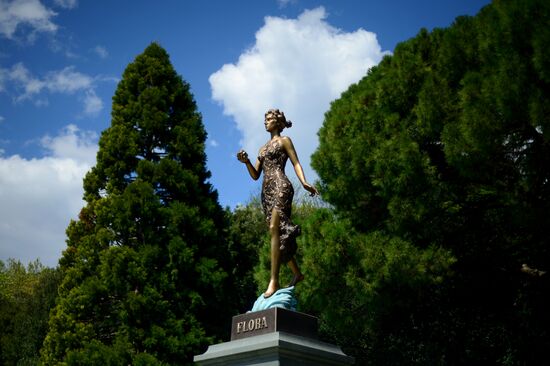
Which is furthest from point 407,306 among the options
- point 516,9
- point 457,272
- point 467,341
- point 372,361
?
point 516,9

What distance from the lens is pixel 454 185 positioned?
36.2 feet

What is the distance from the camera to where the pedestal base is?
5898 mm

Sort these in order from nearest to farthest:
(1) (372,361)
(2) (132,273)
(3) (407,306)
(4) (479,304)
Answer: (3) (407,306)
(4) (479,304)
(2) (132,273)
(1) (372,361)

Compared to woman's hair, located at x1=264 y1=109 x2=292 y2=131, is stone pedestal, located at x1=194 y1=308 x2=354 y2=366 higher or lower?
lower

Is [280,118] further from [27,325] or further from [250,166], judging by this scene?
[27,325]

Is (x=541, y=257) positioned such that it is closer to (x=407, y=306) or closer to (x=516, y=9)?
(x=407, y=306)

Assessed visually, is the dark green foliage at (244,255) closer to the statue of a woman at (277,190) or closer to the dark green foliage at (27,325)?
the dark green foliage at (27,325)

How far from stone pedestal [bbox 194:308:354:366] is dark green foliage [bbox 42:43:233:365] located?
7527mm

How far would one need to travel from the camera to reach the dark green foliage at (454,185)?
927cm

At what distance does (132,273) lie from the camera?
1426 centimetres

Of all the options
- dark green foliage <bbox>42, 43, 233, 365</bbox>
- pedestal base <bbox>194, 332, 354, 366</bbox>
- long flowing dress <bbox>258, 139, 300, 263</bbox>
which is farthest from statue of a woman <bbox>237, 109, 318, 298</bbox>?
dark green foliage <bbox>42, 43, 233, 365</bbox>

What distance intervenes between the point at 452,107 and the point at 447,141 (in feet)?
2.81

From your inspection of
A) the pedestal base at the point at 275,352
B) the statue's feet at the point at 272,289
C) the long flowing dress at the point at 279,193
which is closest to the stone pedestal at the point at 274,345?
the pedestal base at the point at 275,352

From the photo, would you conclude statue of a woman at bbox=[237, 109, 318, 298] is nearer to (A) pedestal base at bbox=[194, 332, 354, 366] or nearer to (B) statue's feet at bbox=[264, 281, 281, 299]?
(B) statue's feet at bbox=[264, 281, 281, 299]
